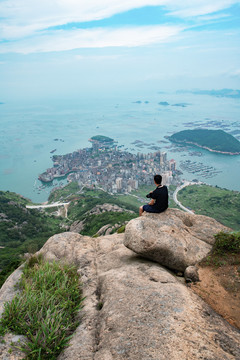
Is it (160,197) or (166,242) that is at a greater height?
(160,197)

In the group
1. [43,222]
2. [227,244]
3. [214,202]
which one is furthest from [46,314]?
[214,202]

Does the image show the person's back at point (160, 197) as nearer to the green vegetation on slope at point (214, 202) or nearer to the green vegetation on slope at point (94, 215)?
the green vegetation on slope at point (94, 215)

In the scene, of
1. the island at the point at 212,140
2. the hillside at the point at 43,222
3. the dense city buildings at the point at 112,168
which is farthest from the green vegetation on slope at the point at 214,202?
the island at the point at 212,140

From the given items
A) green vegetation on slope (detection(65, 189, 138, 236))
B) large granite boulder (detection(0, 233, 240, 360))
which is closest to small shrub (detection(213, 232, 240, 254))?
large granite boulder (detection(0, 233, 240, 360))

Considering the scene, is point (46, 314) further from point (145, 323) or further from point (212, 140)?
point (212, 140)

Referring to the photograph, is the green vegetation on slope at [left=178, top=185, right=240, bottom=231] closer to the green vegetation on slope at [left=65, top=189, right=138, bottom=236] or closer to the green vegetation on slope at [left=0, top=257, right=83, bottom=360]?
the green vegetation on slope at [left=65, top=189, right=138, bottom=236]

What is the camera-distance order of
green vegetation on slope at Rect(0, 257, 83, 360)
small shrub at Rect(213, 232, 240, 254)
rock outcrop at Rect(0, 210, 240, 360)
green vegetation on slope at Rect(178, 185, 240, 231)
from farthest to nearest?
green vegetation on slope at Rect(178, 185, 240, 231) → small shrub at Rect(213, 232, 240, 254) → green vegetation on slope at Rect(0, 257, 83, 360) → rock outcrop at Rect(0, 210, 240, 360)

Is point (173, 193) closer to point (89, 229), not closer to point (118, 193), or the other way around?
point (118, 193)

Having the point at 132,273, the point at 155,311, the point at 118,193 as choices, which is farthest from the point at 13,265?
the point at 118,193

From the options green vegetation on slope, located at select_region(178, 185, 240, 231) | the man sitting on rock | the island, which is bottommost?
green vegetation on slope, located at select_region(178, 185, 240, 231)
